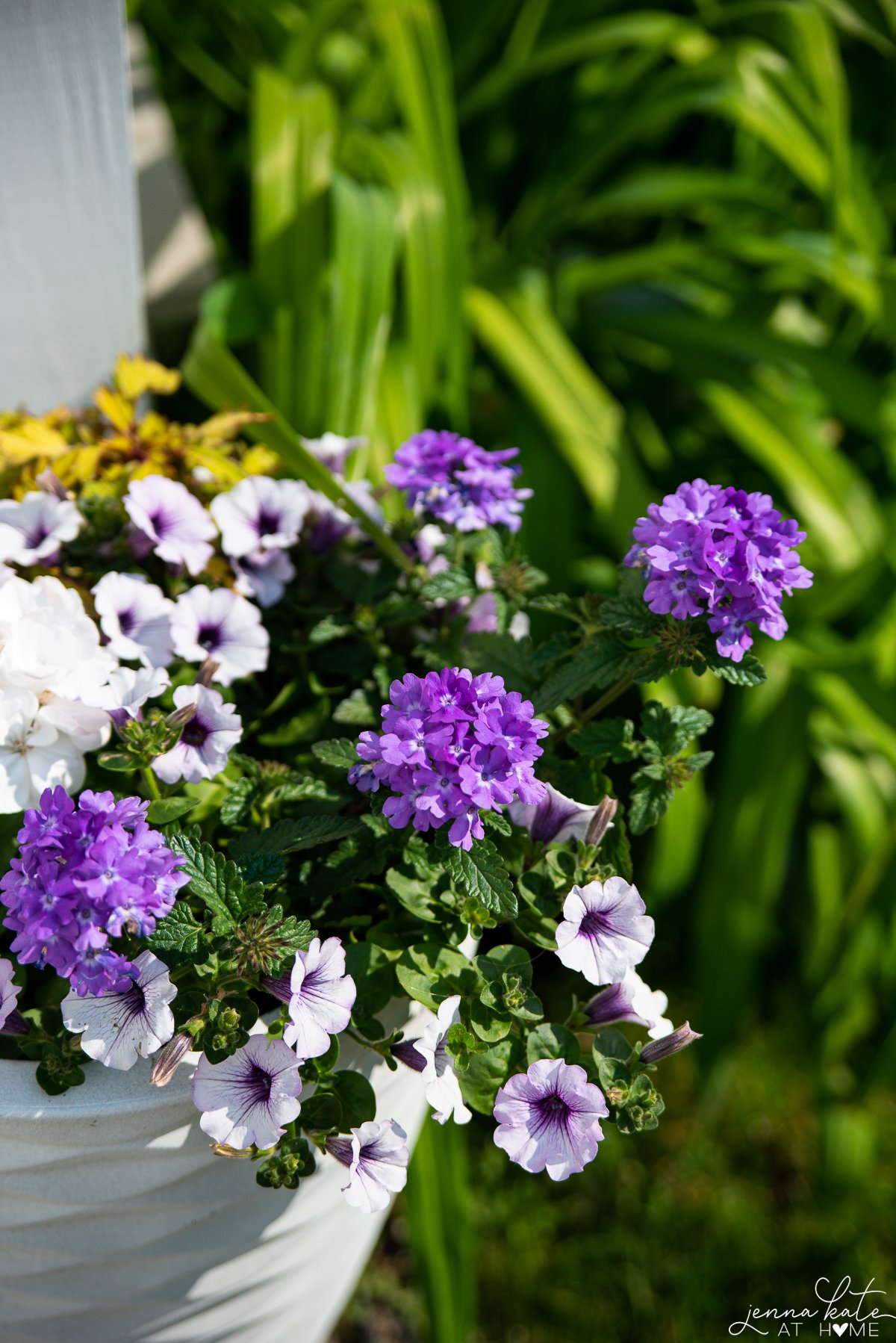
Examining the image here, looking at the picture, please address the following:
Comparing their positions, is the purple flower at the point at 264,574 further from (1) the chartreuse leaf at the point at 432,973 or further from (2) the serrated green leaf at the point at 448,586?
(1) the chartreuse leaf at the point at 432,973

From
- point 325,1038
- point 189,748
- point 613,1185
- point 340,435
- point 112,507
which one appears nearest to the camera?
point 325,1038

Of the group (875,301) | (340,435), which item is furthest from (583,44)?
(340,435)

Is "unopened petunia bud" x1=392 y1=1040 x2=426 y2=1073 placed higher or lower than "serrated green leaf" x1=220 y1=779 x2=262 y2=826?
lower

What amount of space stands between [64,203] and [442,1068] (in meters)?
0.88

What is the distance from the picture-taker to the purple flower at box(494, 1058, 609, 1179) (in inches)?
22.1

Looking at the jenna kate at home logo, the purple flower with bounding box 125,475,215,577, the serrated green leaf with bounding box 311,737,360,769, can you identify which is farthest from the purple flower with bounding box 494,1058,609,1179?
the jenna kate at home logo

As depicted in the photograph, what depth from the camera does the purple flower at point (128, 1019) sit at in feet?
1.84

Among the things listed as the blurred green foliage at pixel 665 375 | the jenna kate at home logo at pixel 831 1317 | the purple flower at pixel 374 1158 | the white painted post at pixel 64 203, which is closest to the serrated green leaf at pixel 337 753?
the purple flower at pixel 374 1158

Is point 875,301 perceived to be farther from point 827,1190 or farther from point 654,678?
point 827,1190

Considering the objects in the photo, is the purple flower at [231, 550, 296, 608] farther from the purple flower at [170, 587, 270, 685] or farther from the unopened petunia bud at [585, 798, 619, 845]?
the unopened petunia bud at [585, 798, 619, 845]

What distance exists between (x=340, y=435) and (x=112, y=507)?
0.35 meters

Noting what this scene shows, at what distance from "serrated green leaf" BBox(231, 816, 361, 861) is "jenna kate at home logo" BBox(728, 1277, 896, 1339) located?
96 centimetres

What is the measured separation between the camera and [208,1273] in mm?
679

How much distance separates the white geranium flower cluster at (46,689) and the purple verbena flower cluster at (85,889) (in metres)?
0.11
